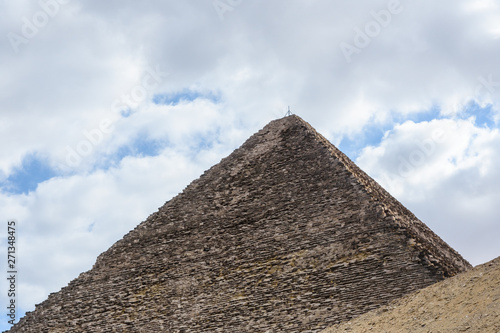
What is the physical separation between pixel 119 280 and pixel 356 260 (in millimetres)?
9332

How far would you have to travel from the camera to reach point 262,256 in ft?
71.6

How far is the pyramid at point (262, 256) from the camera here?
19297 millimetres

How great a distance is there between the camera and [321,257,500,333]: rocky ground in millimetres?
14188

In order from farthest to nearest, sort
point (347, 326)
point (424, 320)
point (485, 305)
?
point (347, 326)
point (424, 320)
point (485, 305)

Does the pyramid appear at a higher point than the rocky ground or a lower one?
higher

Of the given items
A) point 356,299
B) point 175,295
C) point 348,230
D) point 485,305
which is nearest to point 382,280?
point 356,299

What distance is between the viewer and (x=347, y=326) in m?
17.8

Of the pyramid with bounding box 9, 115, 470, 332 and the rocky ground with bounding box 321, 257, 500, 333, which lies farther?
the pyramid with bounding box 9, 115, 470, 332

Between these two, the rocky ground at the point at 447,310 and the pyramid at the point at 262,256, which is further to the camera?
the pyramid at the point at 262,256

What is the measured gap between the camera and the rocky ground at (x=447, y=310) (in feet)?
46.5

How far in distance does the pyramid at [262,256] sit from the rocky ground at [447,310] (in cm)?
101

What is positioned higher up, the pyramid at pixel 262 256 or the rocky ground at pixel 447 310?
the pyramid at pixel 262 256

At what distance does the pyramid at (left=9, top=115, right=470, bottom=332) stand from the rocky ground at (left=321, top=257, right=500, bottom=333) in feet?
3.30

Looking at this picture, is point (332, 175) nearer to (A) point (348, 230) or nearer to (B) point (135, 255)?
(A) point (348, 230)
